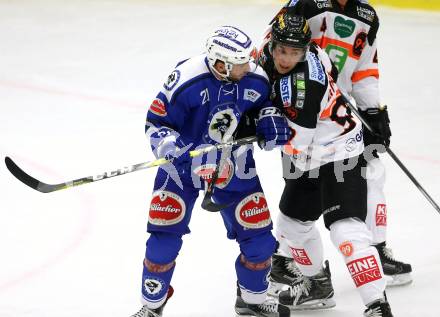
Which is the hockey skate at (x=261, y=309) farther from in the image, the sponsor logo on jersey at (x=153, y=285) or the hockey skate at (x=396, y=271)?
the hockey skate at (x=396, y=271)

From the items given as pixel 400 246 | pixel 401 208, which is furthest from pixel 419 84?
pixel 400 246

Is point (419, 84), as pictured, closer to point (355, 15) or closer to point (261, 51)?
point (355, 15)

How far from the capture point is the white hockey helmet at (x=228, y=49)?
343cm

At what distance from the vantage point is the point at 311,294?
4.18 metres

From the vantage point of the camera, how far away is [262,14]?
8430 mm

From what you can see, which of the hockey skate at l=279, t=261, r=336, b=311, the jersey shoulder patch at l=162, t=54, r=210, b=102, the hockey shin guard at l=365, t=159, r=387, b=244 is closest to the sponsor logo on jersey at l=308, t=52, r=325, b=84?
the jersey shoulder patch at l=162, t=54, r=210, b=102

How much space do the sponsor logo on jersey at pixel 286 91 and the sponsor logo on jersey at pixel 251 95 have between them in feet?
0.29

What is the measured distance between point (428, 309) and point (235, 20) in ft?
15.1

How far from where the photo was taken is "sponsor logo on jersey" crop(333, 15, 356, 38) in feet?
13.7

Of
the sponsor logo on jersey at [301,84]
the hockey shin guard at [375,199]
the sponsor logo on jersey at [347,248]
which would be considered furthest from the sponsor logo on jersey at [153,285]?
the hockey shin guard at [375,199]

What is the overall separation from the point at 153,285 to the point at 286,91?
2.97ft

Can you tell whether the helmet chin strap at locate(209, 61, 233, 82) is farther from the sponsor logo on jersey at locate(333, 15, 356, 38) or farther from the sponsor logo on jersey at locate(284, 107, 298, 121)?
the sponsor logo on jersey at locate(333, 15, 356, 38)

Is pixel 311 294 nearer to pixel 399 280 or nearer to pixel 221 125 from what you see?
pixel 399 280

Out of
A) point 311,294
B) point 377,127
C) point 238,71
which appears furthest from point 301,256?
point 238,71
